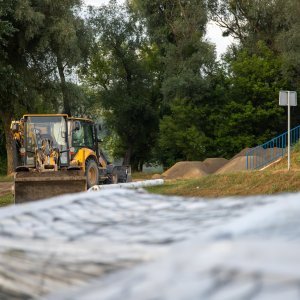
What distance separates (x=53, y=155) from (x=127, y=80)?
82.9ft

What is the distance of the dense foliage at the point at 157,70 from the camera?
2861cm

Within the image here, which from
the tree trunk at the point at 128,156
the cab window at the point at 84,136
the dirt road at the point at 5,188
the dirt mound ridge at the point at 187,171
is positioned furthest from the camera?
the tree trunk at the point at 128,156

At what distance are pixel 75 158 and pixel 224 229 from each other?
16026mm

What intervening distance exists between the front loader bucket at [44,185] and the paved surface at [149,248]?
12982 mm

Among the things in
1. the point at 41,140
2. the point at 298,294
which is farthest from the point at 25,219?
the point at 41,140

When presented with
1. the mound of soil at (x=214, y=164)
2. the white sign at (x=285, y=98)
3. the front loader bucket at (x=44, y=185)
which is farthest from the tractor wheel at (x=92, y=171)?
the mound of soil at (x=214, y=164)

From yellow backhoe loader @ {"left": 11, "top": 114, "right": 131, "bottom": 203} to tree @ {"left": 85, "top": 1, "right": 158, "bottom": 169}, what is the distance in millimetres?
21414

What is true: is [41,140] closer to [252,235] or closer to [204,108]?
[252,235]

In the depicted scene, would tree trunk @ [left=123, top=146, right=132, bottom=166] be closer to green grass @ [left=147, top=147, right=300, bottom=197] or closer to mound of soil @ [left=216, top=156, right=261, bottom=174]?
mound of soil @ [left=216, top=156, right=261, bottom=174]

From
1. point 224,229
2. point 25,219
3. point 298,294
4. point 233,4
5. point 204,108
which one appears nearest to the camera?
point 298,294

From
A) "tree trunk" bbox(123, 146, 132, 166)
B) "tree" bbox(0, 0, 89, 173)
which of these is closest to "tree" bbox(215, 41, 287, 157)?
"tree trunk" bbox(123, 146, 132, 166)

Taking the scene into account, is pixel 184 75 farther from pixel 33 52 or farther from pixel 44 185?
pixel 44 185

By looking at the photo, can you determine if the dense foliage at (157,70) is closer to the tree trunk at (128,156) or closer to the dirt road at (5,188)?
the tree trunk at (128,156)

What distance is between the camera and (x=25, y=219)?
239 cm
